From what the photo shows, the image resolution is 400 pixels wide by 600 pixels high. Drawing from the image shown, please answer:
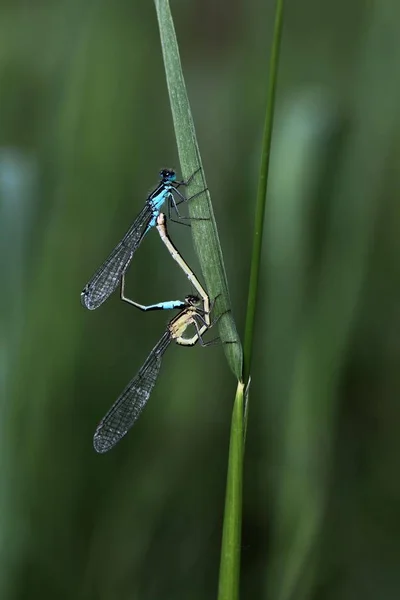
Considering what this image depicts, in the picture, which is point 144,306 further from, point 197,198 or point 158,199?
point 197,198

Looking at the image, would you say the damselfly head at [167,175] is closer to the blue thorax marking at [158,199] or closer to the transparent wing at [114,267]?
the blue thorax marking at [158,199]

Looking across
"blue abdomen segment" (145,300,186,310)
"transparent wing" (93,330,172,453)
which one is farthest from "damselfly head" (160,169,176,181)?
"transparent wing" (93,330,172,453)

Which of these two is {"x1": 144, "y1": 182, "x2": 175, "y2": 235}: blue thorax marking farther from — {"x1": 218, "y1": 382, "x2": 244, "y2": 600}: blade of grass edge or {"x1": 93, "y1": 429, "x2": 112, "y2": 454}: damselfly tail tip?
{"x1": 218, "y1": 382, "x2": 244, "y2": 600}: blade of grass edge

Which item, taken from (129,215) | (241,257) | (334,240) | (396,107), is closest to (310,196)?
(334,240)

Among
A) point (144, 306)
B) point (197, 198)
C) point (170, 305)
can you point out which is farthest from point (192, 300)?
point (197, 198)

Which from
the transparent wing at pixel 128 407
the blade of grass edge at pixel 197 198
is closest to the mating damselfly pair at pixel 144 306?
the transparent wing at pixel 128 407

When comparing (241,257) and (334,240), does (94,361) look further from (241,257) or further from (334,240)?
(334,240)
